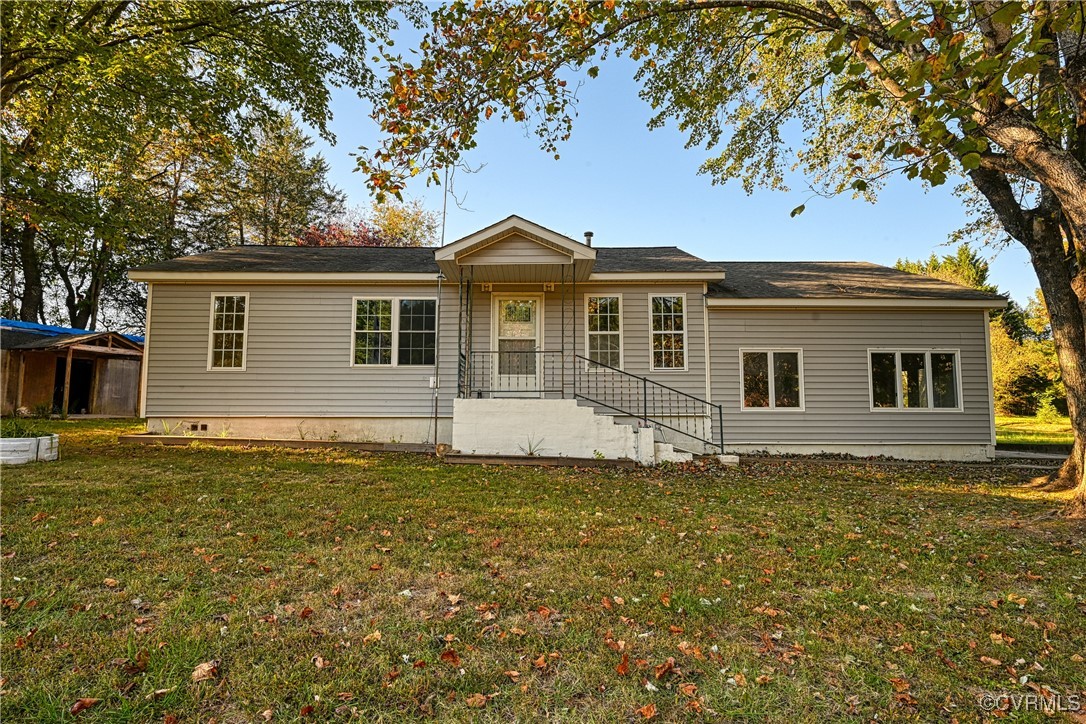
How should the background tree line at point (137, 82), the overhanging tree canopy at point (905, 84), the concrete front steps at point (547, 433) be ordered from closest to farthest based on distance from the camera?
the overhanging tree canopy at point (905, 84) → the concrete front steps at point (547, 433) → the background tree line at point (137, 82)

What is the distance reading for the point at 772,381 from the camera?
424 inches

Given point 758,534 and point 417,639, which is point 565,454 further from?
point 417,639

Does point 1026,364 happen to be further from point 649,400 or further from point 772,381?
point 649,400

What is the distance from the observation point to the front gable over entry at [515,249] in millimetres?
8984

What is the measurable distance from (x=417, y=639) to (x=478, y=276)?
8215 mm

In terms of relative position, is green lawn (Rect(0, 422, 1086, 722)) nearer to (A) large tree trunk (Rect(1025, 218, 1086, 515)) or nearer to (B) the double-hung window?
(A) large tree trunk (Rect(1025, 218, 1086, 515))

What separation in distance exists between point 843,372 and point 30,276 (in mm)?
33412

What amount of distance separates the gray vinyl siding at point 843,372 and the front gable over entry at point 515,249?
3.73 m

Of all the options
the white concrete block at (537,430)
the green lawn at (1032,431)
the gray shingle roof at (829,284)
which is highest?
the gray shingle roof at (829,284)

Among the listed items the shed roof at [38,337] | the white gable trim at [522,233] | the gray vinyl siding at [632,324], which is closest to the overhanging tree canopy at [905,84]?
the white gable trim at [522,233]

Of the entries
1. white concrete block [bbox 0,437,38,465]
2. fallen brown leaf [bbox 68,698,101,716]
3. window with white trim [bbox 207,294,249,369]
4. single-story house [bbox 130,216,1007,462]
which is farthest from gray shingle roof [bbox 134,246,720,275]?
fallen brown leaf [bbox 68,698,101,716]

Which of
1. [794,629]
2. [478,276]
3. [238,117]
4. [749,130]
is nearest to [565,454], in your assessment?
→ [478,276]

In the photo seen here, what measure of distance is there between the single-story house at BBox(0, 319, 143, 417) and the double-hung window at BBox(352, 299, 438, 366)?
494 inches

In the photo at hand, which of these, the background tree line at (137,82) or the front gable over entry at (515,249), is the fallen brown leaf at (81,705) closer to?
the front gable over entry at (515,249)
